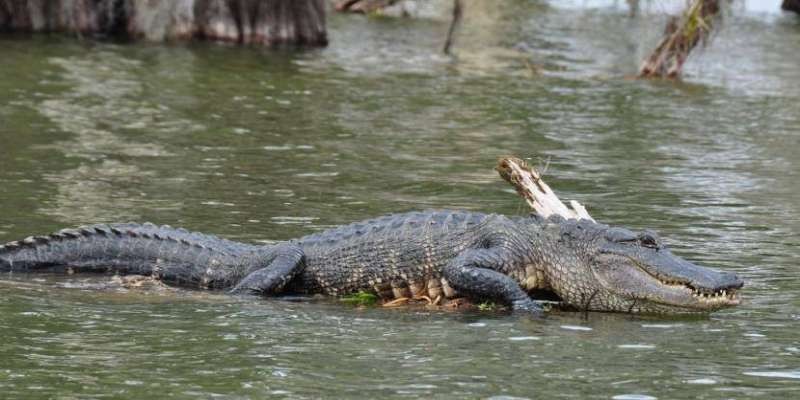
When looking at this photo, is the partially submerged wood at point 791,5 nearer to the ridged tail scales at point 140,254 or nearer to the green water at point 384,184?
the green water at point 384,184

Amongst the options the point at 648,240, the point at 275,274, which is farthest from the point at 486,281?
the point at 275,274

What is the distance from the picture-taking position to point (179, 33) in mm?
24797

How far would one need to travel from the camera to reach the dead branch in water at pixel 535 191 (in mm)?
9484

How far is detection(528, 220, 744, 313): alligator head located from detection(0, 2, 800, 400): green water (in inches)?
5.6

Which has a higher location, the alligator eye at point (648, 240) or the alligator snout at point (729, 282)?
the alligator eye at point (648, 240)

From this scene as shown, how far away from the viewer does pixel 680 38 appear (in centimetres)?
2181

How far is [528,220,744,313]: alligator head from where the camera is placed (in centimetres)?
809

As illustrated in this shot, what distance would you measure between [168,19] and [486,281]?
1746 cm

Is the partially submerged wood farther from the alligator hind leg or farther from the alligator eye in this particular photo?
the alligator hind leg

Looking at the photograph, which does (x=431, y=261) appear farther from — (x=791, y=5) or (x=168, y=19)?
(x=791, y=5)

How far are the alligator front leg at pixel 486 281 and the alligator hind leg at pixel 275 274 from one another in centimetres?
96

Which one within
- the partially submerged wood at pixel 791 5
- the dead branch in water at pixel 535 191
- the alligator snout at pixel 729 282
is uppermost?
the dead branch in water at pixel 535 191

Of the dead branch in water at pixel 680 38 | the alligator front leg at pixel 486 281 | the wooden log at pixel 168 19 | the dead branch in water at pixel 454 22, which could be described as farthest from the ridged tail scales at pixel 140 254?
the wooden log at pixel 168 19

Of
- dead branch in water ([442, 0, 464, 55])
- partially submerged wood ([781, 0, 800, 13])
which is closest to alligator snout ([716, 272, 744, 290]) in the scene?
dead branch in water ([442, 0, 464, 55])
